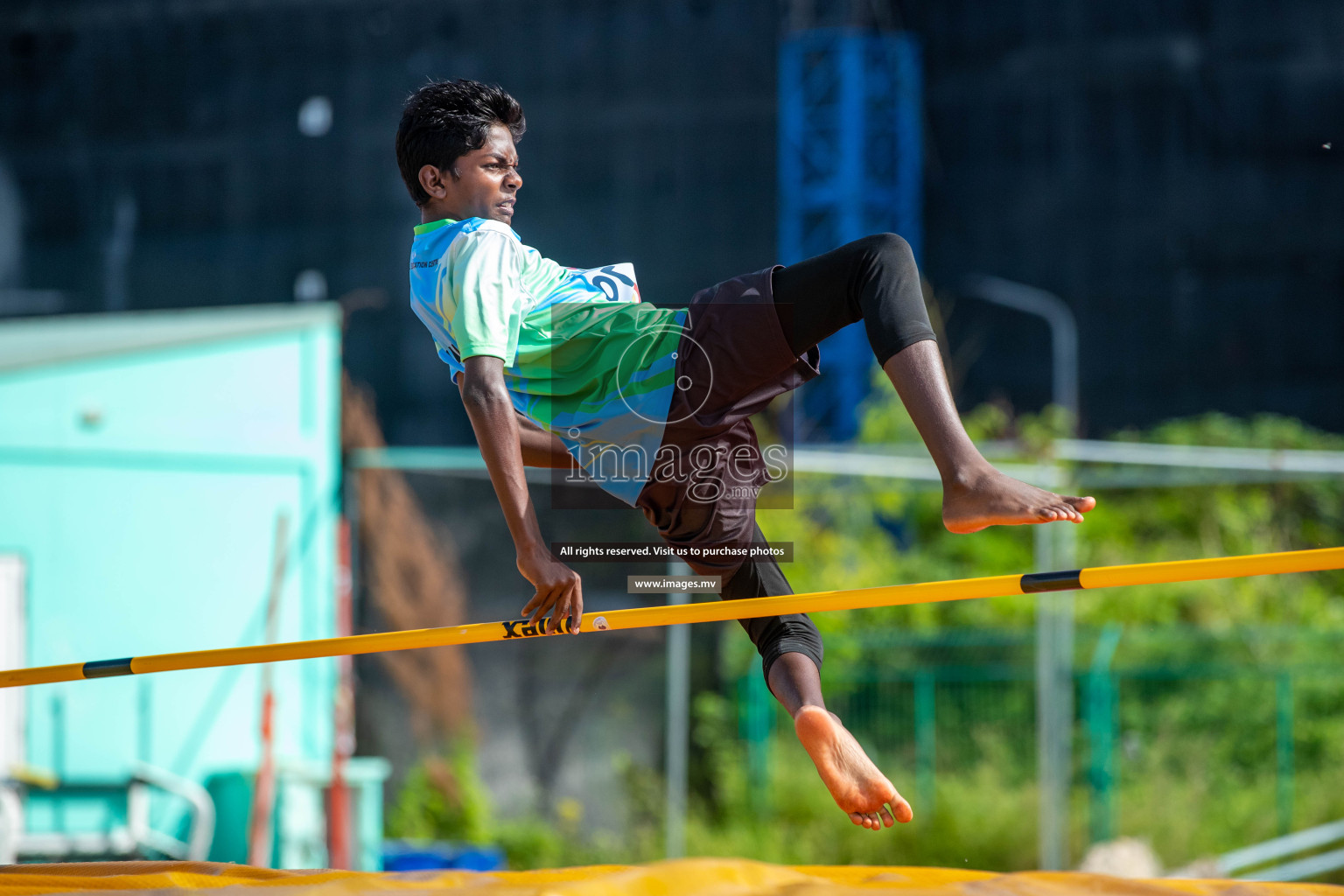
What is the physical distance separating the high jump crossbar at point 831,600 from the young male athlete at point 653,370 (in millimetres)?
194

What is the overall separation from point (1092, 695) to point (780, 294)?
20.0 feet

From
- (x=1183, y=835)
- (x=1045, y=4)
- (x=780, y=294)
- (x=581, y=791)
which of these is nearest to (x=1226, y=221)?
(x=1045, y=4)

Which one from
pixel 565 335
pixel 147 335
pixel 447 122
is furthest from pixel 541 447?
pixel 147 335

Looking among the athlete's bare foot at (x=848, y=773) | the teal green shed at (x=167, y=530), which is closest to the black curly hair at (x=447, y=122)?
the athlete's bare foot at (x=848, y=773)

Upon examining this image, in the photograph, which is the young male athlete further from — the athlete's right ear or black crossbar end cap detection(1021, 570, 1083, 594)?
black crossbar end cap detection(1021, 570, 1083, 594)

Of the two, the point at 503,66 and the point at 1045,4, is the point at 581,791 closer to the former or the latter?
the point at 503,66

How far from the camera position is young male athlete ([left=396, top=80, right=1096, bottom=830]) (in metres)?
2.75

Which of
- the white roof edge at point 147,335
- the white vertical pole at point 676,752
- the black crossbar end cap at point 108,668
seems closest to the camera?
the black crossbar end cap at point 108,668

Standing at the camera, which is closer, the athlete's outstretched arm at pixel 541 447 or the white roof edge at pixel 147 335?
the athlete's outstretched arm at pixel 541 447

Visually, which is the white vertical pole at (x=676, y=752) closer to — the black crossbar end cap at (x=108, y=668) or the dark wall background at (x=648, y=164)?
the black crossbar end cap at (x=108, y=668)

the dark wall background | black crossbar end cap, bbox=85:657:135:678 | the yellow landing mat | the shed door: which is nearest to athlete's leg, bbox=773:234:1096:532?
the yellow landing mat

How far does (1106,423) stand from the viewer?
13094 millimetres

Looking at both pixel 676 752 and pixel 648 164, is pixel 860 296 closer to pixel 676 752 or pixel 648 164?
pixel 676 752

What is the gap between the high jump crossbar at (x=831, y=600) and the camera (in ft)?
8.87
